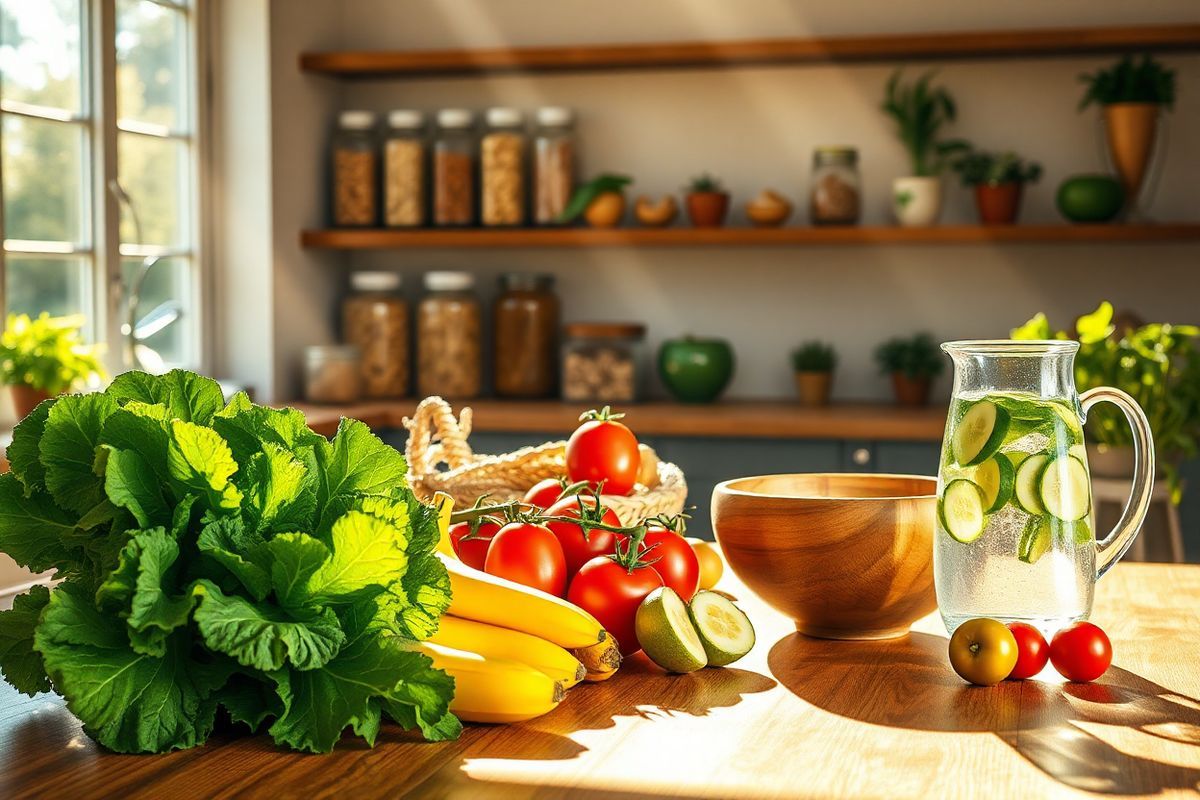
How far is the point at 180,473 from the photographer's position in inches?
32.5

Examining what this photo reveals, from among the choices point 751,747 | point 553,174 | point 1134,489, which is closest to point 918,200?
point 553,174

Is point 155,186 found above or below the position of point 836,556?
above

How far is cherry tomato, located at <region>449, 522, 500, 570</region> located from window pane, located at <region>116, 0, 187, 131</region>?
7.77 ft

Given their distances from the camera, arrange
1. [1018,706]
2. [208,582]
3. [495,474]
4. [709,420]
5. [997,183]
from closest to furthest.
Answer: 1. [208,582]
2. [1018,706]
3. [495,474]
4. [709,420]
5. [997,183]

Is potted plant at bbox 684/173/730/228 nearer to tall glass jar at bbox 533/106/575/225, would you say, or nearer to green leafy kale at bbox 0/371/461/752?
tall glass jar at bbox 533/106/575/225

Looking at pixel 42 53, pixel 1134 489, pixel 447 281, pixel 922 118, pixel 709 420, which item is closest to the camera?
pixel 1134 489

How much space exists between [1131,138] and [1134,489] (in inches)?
94.6

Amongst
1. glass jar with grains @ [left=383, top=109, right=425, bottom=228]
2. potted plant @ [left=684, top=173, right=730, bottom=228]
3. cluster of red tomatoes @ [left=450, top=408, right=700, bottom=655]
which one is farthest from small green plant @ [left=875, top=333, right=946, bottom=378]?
cluster of red tomatoes @ [left=450, top=408, right=700, bottom=655]

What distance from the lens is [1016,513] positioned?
101 cm

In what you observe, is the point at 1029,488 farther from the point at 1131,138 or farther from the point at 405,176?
the point at 405,176

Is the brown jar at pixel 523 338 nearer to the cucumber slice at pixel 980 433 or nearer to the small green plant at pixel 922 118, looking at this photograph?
the small green plant at pixel 922 118

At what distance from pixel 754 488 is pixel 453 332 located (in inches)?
96.2

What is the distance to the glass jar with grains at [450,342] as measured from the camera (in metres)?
3.59

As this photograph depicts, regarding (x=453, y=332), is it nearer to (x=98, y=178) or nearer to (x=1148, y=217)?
(x=98, y=178)
